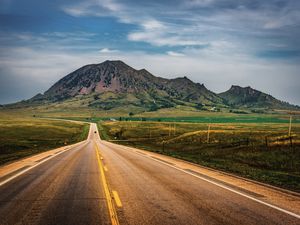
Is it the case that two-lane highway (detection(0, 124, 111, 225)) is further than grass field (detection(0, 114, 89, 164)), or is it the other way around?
grass field (detection(0, 114, 89, 164))

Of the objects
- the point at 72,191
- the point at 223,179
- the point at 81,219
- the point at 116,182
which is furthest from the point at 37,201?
the point at 223,179

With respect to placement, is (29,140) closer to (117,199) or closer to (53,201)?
(53,201)

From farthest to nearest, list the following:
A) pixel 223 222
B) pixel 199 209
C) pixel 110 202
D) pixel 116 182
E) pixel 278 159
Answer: pixel 278 159 → pixel 116 182 → pixel 110 202 → pixel 199 209 → pixel 223 222

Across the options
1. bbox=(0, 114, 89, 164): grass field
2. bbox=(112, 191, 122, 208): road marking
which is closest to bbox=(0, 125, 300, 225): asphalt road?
bbox=(112, 191, 122, 208): road marking

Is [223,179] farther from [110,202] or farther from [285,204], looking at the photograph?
[110,202]

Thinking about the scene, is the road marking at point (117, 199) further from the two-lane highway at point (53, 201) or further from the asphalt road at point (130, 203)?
the two-lane highway at point (53, 201)

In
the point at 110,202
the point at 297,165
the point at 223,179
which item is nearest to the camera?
the point at 110,202

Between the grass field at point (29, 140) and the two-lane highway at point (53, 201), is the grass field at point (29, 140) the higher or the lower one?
the lower one

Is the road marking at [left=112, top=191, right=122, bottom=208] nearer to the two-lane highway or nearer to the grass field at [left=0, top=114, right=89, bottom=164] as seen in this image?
the two-lane highway

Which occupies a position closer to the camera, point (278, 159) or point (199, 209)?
point (199, 209)

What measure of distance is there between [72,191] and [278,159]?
21.1 meters

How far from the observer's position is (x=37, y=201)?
428 inches

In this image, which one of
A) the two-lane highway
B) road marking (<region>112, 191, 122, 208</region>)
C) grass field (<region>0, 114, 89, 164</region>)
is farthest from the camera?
grass field (<region>0, 114, 89, 164</region>)

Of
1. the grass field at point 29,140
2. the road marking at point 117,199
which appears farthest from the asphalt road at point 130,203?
the grass field at point 29,140
